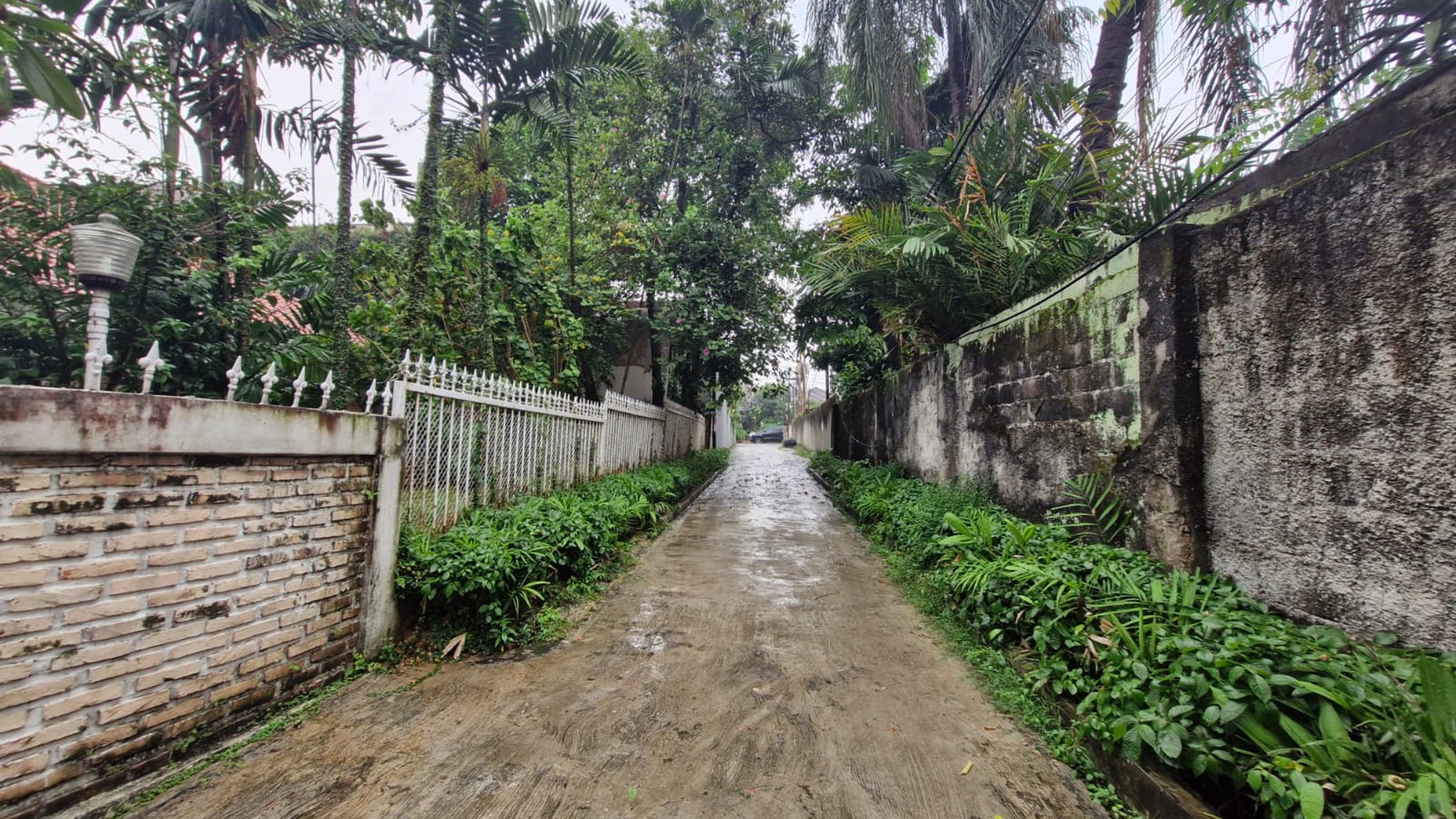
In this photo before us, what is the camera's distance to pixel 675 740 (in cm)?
237

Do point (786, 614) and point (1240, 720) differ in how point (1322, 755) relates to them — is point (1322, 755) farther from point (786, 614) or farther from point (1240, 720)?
point (786, 614)

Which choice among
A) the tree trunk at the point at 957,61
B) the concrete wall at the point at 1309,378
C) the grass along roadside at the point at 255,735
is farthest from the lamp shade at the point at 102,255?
the tree trunk at the point at 957,61

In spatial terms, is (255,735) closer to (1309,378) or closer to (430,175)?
(430,175)

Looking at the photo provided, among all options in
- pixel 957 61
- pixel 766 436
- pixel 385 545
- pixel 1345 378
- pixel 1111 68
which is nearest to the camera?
pixel 1345 378

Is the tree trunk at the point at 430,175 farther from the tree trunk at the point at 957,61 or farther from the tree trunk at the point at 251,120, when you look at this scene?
the tree trunk at the point at 957,61

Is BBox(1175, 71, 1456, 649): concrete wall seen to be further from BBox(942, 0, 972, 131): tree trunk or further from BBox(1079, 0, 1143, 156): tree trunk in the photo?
BBox(942, 0, 972, 131): tree trunk

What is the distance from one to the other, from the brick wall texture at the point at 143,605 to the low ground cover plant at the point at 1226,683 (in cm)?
331

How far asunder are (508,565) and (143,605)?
1513mm

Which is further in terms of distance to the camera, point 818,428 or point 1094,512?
point 818,428

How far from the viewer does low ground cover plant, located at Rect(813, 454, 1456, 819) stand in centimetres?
150

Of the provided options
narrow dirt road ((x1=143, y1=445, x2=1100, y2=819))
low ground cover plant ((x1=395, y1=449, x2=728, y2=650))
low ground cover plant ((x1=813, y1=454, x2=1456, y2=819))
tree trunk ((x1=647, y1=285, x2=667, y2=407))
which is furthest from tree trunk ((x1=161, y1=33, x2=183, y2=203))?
low ground cover plant ((x1=813, y1=454, x2=1456, y2=819))

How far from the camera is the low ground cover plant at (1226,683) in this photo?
1495 millimetres

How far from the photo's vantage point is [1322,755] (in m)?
1.56

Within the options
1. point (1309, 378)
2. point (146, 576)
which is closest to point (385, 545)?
point (146, 576)
